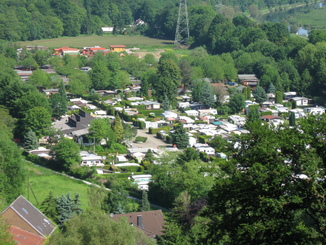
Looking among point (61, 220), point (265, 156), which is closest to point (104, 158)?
point (61, 220)

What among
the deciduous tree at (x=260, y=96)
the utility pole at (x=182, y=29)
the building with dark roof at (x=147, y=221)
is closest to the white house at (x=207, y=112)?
the deciduous tree at (x=260, y=96)

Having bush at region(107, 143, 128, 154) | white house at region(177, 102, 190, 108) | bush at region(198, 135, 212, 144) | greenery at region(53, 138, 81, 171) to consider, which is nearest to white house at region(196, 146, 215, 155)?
bush at region(198, 135, 212, 144)

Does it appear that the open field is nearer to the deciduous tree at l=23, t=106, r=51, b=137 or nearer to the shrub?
the deciduous tree at l=23, t=106, r=51, b=137

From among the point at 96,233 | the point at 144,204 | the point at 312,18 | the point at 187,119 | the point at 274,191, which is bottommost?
the point at 187,119

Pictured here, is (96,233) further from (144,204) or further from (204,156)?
→ (204,156)

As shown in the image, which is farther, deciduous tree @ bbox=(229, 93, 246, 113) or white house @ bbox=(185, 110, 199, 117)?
deciduous tree @ bbox=(229, 93, 246, 113)

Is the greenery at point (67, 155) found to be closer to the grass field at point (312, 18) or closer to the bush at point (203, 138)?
the bush at point (203, 138)

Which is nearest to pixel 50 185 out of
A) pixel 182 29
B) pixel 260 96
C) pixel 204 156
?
pixel 204 156
